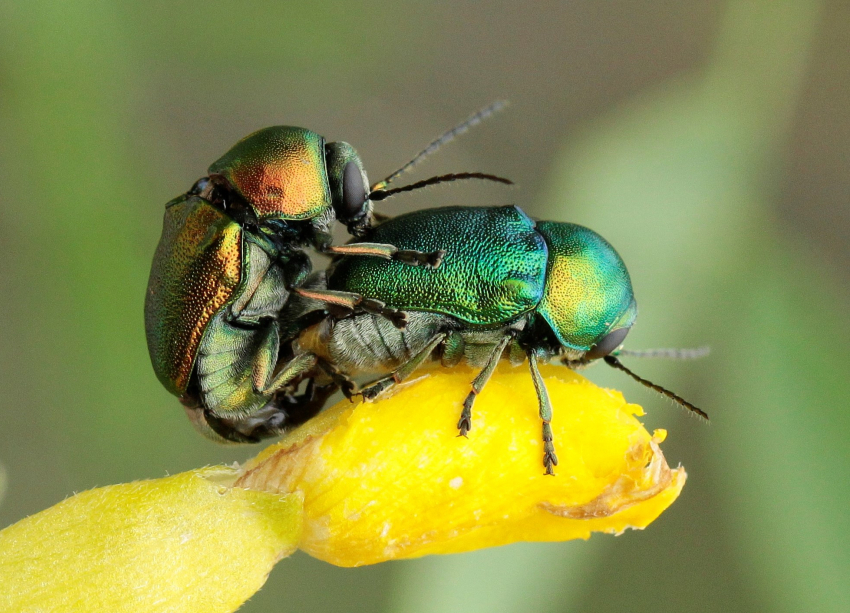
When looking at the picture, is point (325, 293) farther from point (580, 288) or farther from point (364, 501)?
point (580, 288)

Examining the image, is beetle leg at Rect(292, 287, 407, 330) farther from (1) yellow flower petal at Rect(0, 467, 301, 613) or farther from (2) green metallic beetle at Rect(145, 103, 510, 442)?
(1) yellow flower petal at Rect(0, 467, 301, 613)

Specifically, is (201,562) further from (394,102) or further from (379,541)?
(394,102)

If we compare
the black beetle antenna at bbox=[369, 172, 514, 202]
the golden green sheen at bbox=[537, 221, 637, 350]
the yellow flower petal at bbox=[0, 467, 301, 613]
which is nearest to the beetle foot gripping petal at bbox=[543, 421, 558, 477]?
the golden green sheen at bbox=[537, 221, 637, 350]

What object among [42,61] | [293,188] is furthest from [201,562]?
[42,61]

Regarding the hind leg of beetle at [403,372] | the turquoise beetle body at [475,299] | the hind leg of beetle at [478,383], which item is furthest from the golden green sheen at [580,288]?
the hind leg of beetle at [403,372]

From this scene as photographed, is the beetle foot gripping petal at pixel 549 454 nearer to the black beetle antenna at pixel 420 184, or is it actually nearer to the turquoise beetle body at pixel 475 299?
the turquoise beetle body at pixel 475 299

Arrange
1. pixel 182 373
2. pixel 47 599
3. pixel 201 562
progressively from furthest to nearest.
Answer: pixel 182 373, pixel 201 562, pixel 47 599
